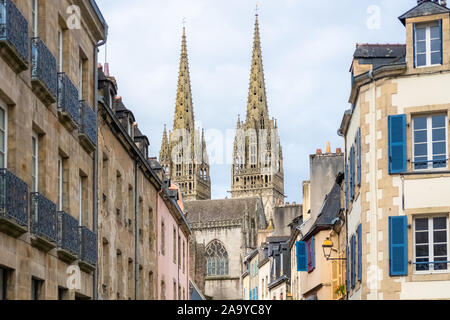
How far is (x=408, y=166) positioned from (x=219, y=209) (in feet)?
335

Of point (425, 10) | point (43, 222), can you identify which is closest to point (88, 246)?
point (43, 222)

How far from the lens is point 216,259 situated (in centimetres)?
11356

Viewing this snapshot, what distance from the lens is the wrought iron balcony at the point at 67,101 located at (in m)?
17.7

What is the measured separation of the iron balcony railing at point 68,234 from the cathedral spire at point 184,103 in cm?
13289

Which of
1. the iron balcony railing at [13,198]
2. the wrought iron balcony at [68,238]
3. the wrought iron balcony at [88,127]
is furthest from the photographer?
the wrought iron balcony at [88,127]

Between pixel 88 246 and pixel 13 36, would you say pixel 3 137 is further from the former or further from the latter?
pixel 88 246

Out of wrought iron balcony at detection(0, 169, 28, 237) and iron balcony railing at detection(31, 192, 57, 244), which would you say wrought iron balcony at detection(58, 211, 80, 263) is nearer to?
iron balcony railing at detection(31, 192, 57, 244)

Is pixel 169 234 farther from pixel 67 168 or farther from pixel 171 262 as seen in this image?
pixel 67 168

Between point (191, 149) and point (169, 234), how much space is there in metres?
113

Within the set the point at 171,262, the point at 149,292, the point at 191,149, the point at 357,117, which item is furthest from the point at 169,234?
the point at 191,149

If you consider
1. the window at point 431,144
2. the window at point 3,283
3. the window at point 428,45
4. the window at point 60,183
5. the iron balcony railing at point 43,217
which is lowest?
the window at point 3,283

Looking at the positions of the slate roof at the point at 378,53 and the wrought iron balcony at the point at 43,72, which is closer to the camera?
the wrought iron balcony at the point at 43,72

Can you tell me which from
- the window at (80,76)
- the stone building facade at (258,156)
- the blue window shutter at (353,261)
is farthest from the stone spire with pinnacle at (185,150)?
the window at (80,76)

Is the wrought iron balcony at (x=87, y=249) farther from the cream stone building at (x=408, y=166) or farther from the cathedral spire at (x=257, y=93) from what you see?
the cathedral spire at (x=257, y=93)
